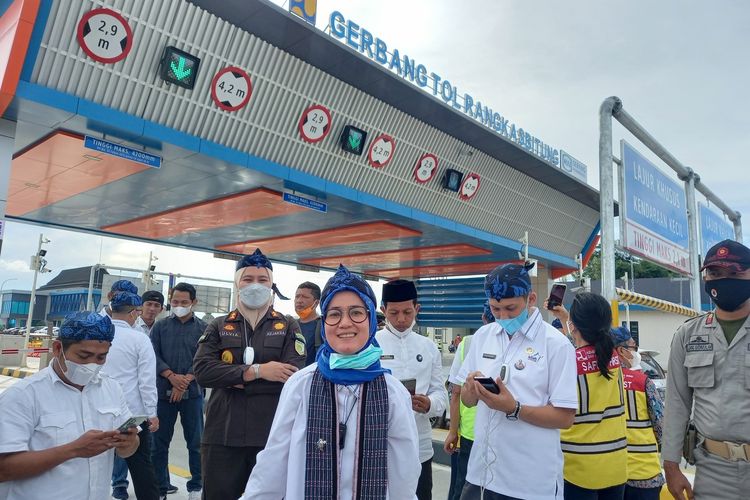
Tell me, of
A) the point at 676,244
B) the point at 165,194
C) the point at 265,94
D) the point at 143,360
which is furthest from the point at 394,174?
the point at 143,360

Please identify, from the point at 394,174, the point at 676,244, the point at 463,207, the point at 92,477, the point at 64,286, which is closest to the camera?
the point at 92,477

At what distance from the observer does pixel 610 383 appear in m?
3.19

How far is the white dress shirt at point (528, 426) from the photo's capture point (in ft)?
8.82

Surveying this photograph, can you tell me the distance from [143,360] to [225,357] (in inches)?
56.4

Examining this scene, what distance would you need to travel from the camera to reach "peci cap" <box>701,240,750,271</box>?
2773 mm

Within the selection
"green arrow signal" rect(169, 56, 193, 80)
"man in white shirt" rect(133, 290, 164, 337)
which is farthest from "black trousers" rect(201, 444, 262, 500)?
"green arrow signal" rect(169, 56, 193, 80)

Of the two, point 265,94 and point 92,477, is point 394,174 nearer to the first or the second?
point 265,94

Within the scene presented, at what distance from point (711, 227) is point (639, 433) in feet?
35.0

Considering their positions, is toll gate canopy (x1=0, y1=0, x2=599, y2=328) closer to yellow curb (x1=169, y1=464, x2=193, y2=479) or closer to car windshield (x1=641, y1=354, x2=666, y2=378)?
yellow curb (x1=169, y1=464, x2=193, y2=479)

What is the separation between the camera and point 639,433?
350cm

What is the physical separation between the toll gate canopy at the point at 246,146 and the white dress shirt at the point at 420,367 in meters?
6.87

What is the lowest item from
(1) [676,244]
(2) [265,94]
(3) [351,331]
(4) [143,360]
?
(4) [143,360]

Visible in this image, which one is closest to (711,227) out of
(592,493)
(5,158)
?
(592,493)

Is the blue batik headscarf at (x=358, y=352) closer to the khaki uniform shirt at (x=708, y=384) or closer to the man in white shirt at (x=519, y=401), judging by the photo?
the man in white shirt at (x=519, y=401)
